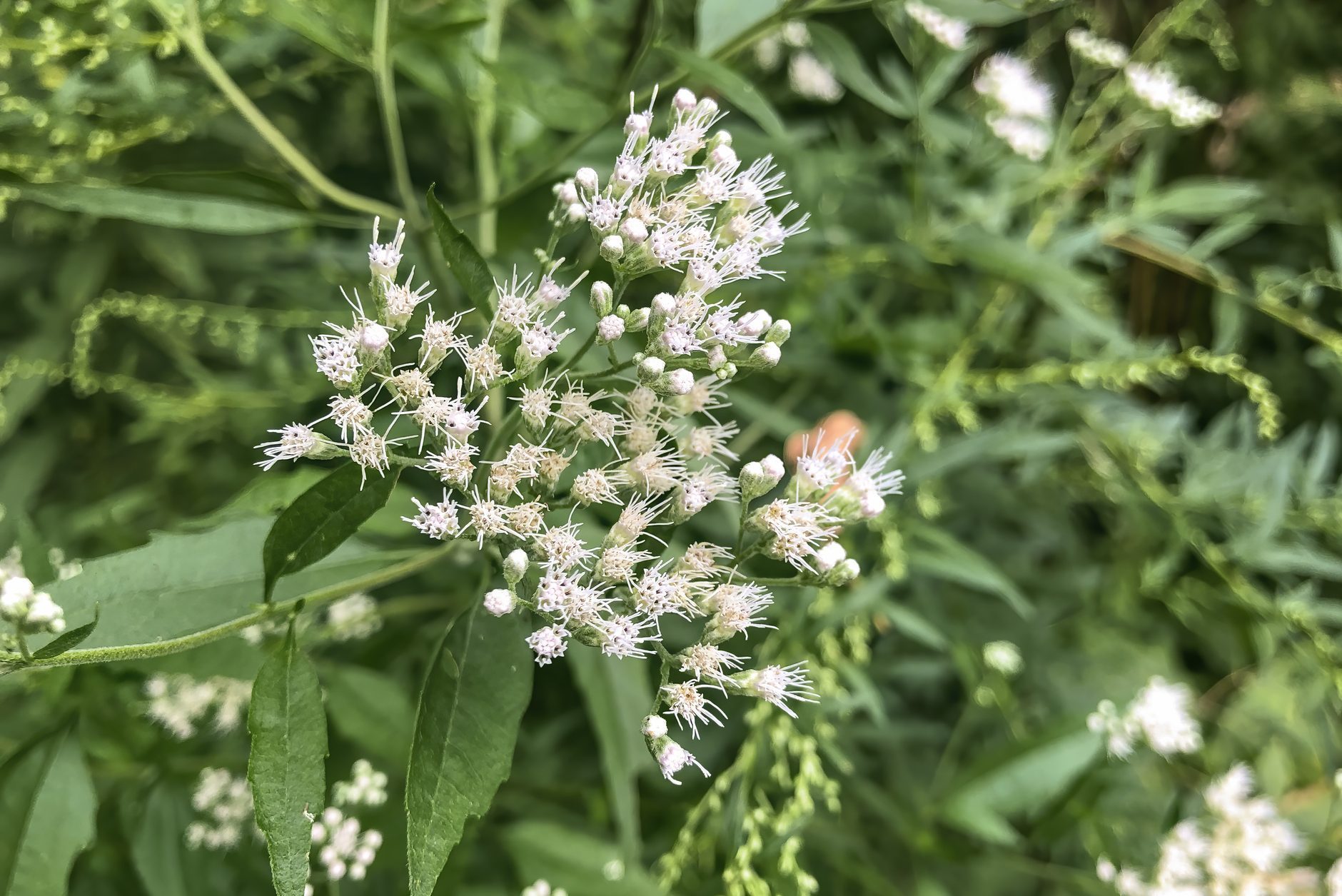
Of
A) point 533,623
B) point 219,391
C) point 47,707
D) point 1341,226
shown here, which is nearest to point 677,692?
point 533,623

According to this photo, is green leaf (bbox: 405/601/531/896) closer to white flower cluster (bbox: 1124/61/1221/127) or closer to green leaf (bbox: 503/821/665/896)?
green leaf (bbox: 503/821/665/896)

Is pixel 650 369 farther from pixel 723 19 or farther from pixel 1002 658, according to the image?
pixel 1002 658

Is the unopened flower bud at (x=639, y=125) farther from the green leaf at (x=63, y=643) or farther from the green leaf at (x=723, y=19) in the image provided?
the green leaf at (x=63, y=643)

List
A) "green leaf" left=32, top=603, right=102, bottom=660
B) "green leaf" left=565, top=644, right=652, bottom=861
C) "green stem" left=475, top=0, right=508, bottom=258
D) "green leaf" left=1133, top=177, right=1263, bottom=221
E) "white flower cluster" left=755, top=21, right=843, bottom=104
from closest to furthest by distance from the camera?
"green leaf" left=32, top=603, right=102, bottom=660
"green leaf" left=565, top=644, right=652, bottom=861
"green stem" left=475, top=0, right=508, bottom=258
"green leaf" left=1133, top=177, right=1263, bottom=221
"white flower cluster" left=755, top=21, right=843, bottom=104

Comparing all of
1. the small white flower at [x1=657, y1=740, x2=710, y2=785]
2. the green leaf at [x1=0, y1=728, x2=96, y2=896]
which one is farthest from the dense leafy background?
the small white flower at [x1=657, y1=740, x2=710, y2=785]

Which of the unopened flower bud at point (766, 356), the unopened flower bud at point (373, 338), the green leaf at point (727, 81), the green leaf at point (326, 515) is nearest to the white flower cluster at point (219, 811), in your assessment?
the green leaf at point (326, 515)
